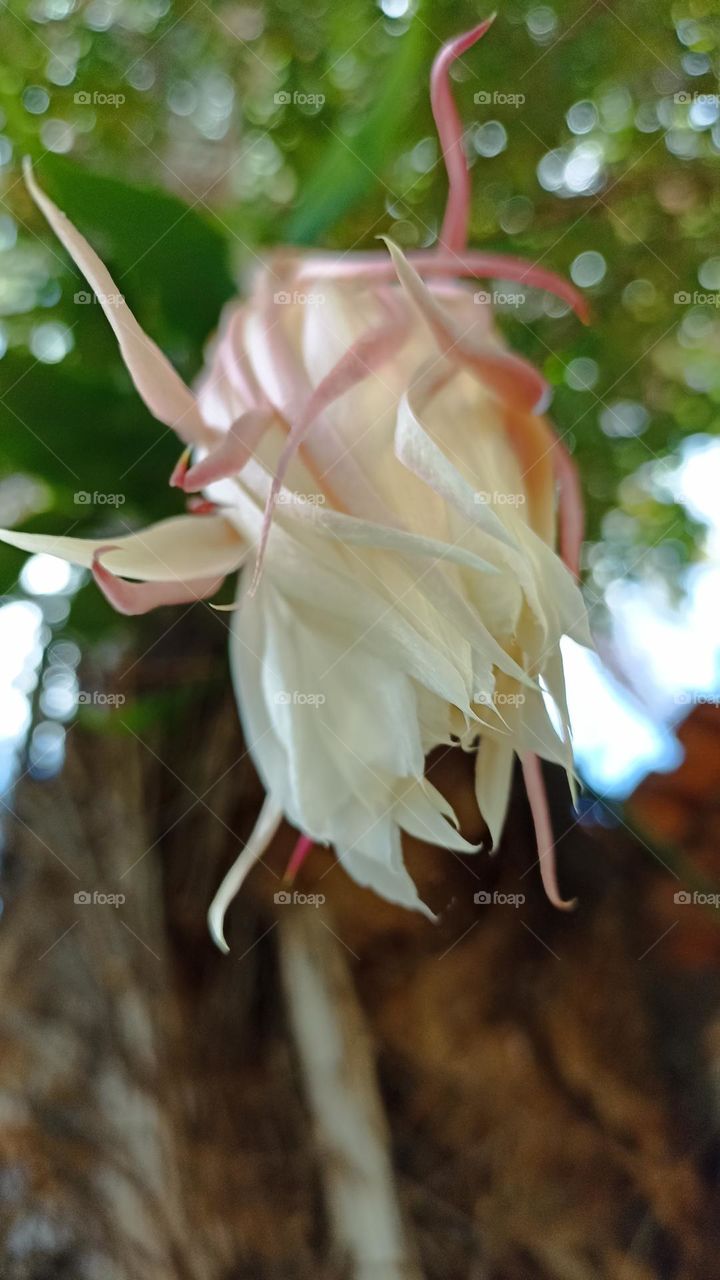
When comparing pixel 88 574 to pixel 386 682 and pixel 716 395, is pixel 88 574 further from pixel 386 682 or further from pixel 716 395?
pixel 716 395

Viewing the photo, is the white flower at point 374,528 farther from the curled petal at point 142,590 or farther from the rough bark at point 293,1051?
the rough bark at point 293,1051

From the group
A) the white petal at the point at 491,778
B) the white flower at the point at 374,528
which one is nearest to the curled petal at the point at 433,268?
the white flower at the point at 374,528

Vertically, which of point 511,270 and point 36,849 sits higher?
point 511,270

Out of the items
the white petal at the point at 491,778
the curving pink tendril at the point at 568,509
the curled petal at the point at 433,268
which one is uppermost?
the curled petal at the point at 433,268

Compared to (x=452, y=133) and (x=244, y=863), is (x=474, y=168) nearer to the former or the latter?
(x=452, y=133)

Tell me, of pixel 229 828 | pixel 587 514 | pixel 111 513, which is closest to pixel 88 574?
pixel 111 513

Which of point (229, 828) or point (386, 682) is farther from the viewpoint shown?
point (229, 828)
